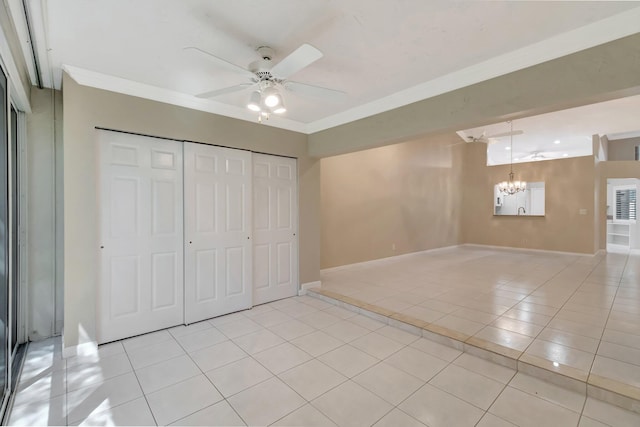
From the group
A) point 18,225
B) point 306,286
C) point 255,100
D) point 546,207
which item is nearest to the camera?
point 255,100

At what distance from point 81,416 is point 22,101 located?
9.13 feet

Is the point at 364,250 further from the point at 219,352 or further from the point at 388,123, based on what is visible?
the point at 219,352

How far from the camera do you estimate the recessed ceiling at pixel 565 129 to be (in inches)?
219

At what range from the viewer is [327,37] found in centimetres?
224

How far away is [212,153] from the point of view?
360 cm

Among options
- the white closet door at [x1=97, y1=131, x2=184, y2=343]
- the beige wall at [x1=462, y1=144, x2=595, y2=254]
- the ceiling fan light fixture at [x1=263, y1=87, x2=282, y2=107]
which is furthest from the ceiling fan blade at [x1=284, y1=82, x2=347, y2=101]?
the beige wall at [x1=462, y1=144, x2=595, y2=254]

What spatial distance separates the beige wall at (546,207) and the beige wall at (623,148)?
2.96m

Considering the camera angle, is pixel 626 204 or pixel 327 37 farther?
pixel 626 204

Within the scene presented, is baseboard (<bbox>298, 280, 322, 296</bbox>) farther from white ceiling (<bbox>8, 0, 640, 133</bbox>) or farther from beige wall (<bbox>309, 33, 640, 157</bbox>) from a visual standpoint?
white ceiling (<bbox>8, 0, 640, 133</bbox>)

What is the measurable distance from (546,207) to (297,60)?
29.8 feet

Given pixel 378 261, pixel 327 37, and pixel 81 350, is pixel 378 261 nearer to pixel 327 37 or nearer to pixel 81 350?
pixel 327 37

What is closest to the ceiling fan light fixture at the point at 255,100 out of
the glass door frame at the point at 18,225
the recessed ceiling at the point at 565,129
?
the glass door frame at the point at 18,225

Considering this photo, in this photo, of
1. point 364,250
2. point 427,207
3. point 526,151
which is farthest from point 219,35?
point 526,151

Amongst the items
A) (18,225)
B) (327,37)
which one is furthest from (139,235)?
(327,37)
